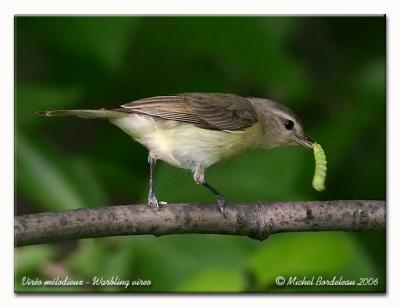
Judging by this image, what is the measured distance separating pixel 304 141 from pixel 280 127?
10 cm

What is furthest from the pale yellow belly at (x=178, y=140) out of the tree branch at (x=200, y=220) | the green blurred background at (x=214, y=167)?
the tree branch at (x=200, y=220)

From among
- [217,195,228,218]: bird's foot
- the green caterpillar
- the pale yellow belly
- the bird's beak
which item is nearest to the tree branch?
[217,195,228,218]: bird's foot

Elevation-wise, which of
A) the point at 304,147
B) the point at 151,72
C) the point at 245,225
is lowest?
the point at 245,225

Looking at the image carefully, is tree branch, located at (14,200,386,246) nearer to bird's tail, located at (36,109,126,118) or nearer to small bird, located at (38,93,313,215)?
small bird, located at (38,93,313,215)

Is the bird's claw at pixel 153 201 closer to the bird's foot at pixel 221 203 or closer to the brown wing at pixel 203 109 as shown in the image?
the bird's foot at pixel 221 203

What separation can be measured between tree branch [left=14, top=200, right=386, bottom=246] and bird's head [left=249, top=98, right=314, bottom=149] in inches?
26.3

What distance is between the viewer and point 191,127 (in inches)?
113

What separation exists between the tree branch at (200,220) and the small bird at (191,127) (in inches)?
5.7

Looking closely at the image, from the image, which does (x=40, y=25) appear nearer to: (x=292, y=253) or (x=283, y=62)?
(x=283, y=62)

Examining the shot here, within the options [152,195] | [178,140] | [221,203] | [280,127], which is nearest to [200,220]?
[221,203]

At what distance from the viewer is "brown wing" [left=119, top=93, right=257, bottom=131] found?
2807 mm

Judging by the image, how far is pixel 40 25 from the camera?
3115 millimetres
